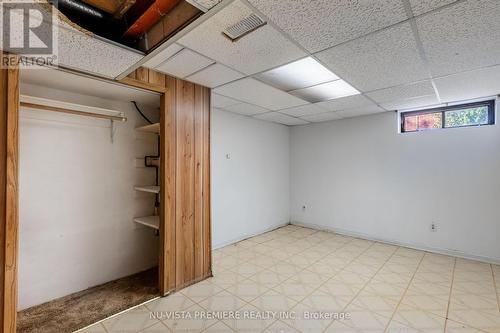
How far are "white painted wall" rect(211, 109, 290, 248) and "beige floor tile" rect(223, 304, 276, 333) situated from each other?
185 centimetres

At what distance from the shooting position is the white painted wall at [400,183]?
3584 mm

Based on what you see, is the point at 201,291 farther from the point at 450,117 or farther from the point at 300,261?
the point at 450,117

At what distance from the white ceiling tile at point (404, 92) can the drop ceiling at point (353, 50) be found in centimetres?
1

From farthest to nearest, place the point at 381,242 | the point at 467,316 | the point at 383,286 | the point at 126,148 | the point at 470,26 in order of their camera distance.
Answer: the point at 381,242
the point at 126,148
the point at 383,286
the point at 467,316
the point at 470,26

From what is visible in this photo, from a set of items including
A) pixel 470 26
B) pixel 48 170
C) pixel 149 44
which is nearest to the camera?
pixel 470 26

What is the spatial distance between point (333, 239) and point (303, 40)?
12.3ft

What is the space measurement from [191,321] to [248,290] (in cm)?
74

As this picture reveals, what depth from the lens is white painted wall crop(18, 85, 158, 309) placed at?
2420 millimetres

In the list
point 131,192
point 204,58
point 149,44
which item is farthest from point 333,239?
point 149,44

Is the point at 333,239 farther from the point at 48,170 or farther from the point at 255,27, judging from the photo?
the point at 48,170

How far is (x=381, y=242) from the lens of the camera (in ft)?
14.5

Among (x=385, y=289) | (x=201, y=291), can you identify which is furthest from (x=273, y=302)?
(x=385, y=289)

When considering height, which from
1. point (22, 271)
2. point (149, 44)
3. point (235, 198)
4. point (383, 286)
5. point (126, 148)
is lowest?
point (383, 286)

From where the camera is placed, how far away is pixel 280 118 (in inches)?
192
